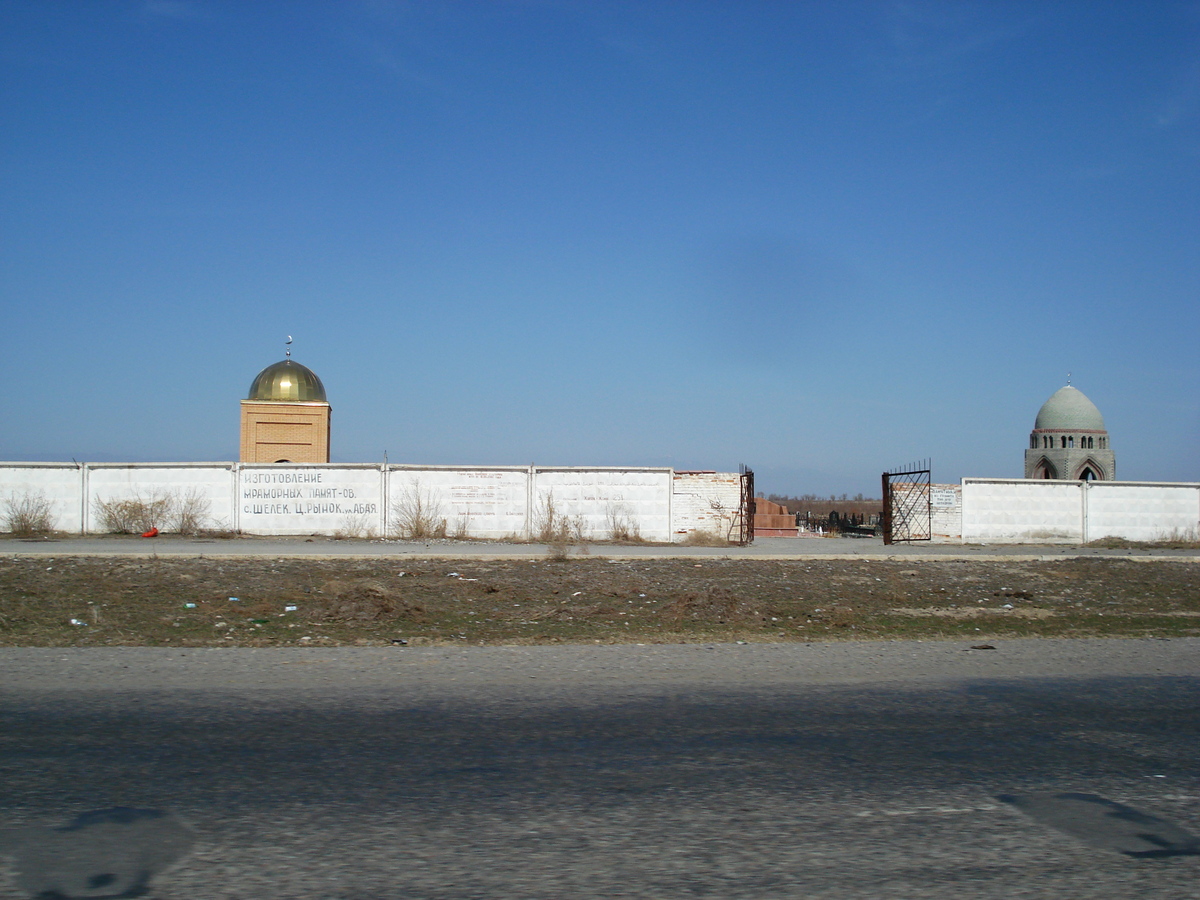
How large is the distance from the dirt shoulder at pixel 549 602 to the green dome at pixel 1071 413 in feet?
285

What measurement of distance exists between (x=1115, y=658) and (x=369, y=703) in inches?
300

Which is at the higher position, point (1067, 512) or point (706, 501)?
point (706, 501)

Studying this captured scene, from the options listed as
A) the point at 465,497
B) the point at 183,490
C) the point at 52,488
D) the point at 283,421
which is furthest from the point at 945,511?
the point at 283,421

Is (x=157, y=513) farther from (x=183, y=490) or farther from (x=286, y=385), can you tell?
(x=286, y=385)

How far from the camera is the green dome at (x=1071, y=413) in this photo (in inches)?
3885

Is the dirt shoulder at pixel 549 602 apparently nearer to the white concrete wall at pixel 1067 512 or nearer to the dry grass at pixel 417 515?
the dry grass at pixel 417 515

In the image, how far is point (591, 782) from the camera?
5.14 meters

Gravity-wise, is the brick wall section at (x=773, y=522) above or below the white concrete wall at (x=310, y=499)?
below

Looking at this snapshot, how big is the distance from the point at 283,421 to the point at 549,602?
36897mm

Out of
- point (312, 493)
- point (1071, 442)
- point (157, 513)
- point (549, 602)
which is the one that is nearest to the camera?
point (549, 602)

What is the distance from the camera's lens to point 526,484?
29281 mm

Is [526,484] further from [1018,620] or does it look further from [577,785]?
[577,785]

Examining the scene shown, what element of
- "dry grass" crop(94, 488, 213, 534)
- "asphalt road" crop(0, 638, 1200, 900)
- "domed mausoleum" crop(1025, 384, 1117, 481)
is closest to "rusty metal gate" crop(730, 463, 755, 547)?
"dry grass" crop(94, 488, 213, 534)

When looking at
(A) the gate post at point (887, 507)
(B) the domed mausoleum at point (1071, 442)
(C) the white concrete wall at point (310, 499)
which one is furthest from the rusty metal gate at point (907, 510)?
(B) the domed mausoleum at point (1071, 442)
